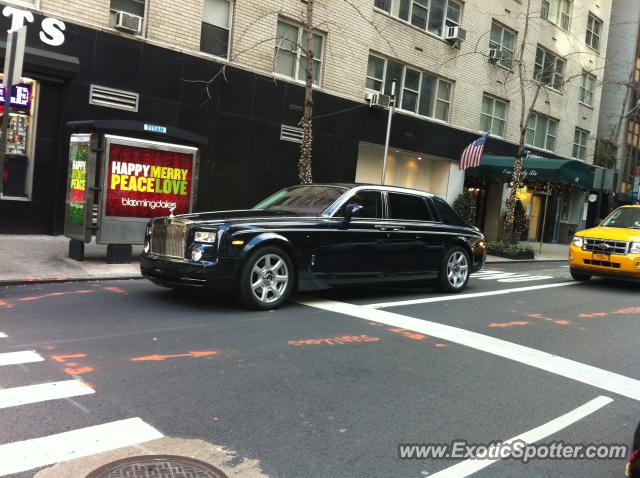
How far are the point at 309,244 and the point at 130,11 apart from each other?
9.43 metres

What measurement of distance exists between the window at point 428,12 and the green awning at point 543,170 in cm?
537

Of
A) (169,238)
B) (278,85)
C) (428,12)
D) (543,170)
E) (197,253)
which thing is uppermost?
(428,12)

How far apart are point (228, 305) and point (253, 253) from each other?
0.86 m

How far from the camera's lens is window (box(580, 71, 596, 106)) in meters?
31.8

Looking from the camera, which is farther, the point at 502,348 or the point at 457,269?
the point at 457,269

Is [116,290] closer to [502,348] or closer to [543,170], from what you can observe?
[502,348]

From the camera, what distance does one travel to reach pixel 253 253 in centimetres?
720

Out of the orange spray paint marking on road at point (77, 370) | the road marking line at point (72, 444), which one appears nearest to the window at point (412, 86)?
the orange spray paint marking on road at point (77, 370)

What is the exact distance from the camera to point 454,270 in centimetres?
1003

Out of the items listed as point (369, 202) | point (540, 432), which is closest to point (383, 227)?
point (369, 202)

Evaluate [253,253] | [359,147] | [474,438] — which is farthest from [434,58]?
[474,438]

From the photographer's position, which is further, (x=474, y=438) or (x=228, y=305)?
(x=228, y=305)

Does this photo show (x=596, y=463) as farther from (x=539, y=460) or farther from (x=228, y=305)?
(x=228, y=305)
